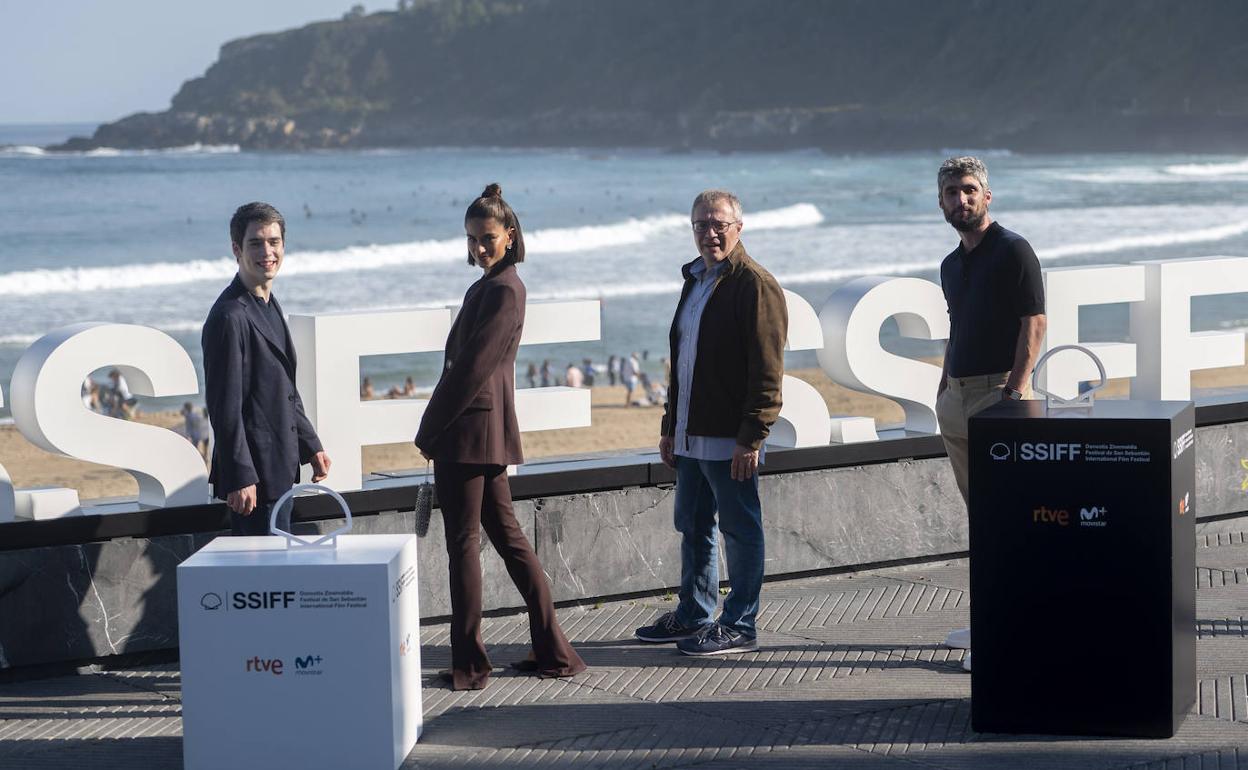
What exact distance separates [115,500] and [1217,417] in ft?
17.7

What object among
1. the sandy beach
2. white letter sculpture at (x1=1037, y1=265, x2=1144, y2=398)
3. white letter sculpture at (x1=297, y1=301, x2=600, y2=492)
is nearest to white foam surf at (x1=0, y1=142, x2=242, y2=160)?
the sandy beach

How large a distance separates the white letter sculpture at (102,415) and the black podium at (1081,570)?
3016 mm

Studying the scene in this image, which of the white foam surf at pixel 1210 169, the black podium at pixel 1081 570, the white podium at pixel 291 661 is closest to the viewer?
the white podium at pixel 291 661

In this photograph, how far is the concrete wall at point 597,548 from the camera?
5.94 metres

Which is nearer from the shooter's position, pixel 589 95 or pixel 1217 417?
pixel 1217 417

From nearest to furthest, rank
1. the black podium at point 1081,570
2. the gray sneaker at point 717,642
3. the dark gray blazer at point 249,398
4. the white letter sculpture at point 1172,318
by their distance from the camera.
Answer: the black podium at point 1081,570 < the dark gray blazer at point 249,398 < the gray sneaker at point 717,642 < the white letter sculpture at point 1172,318

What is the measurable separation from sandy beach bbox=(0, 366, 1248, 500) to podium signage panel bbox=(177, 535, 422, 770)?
10834mm

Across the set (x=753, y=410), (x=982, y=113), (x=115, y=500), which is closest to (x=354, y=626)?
(x=753, y=410)

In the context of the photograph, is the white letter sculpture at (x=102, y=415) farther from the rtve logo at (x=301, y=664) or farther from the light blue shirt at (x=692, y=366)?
the light blue shirt at (x=692, y=366)

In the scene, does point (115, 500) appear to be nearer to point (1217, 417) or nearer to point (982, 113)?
point (1217, 417)

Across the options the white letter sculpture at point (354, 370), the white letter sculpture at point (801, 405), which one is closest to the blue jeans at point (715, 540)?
the white letter sculpture at point (354, 370)

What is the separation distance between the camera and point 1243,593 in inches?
274

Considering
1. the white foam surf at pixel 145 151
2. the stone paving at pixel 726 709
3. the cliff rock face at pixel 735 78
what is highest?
the cliff rock face at pixel 735 78

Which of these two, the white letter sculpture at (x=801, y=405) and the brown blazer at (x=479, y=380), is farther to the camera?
the white letter sculpture at (x=801, y=405)
